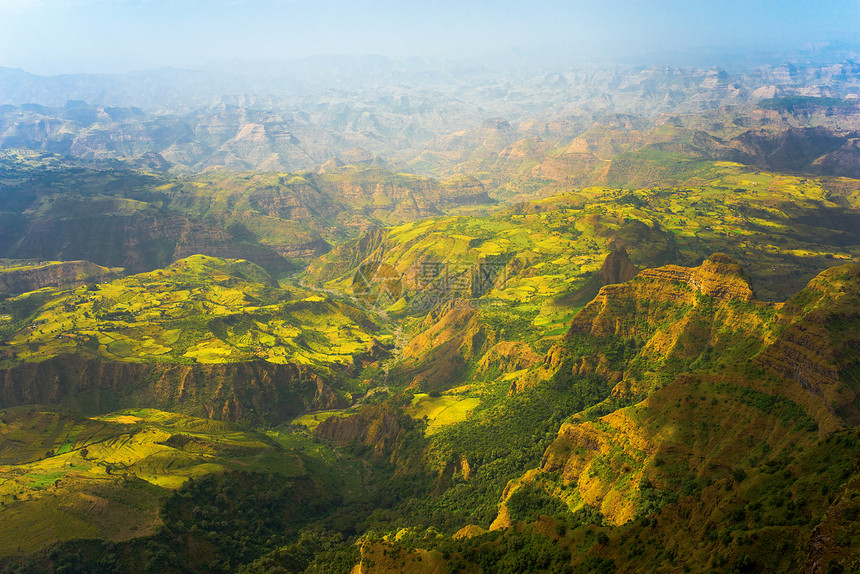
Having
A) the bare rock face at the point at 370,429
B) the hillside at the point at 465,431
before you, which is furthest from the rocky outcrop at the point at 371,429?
the hillside at the point at 465,431

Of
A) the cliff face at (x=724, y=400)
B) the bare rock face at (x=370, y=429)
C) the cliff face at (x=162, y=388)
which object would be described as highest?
the cliff face at (x=724, y=400)

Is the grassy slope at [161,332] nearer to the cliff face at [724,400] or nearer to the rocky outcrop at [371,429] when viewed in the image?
the rocky outcrop at [371,429]

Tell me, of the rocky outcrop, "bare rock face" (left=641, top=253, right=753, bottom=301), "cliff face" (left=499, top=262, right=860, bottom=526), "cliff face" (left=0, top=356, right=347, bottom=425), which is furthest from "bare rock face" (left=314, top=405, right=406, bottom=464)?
"bare rock face" (left=641, top=253, right=753, bottom=301)

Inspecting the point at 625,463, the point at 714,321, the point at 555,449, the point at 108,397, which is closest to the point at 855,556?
the point at 625,463

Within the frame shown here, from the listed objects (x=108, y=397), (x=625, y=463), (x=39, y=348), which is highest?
(x=625, y=463)

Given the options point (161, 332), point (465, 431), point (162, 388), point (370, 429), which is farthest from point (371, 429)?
point (161, 332)

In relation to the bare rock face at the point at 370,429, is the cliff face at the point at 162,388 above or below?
above

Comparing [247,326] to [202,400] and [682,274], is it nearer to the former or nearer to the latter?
[202,400]

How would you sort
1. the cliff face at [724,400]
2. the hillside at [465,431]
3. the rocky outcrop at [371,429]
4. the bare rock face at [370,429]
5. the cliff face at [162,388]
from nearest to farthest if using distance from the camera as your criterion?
the hillside at [465,431] → the cliff face at [724,400] → the rocky outcrop at [371,429] → the bare rock face at [370,429] → the cliff face at [162,388]

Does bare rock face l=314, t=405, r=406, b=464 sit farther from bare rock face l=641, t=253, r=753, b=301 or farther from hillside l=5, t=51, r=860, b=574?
bare rock face l=641, t=253, r=753, b=301
